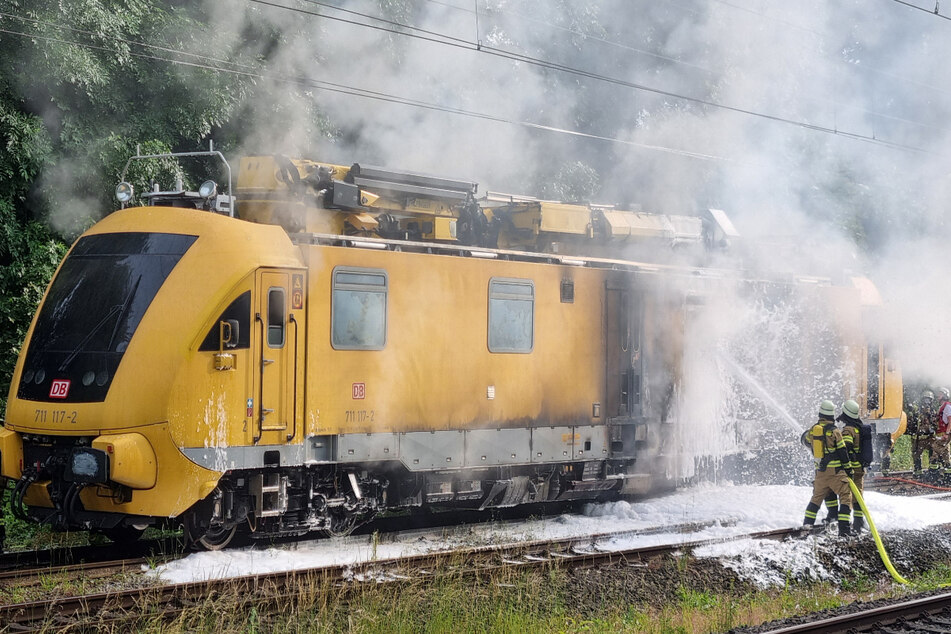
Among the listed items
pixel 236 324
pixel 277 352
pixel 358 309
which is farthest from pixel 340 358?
pixel 236 324

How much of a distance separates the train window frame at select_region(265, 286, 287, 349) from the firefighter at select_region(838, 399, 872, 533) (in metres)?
6.59

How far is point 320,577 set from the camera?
8.50 metres

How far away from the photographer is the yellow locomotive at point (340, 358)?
30.0ft

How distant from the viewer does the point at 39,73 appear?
13.4 m

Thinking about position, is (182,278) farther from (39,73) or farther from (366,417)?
(39,73)

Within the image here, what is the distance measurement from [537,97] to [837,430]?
484 inches

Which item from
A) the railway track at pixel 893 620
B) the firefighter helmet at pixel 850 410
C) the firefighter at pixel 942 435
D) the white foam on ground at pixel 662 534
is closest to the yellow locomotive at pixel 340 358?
the white foam on ground at pixel 662 534

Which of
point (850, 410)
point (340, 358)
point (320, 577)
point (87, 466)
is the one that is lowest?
point (320, 577)

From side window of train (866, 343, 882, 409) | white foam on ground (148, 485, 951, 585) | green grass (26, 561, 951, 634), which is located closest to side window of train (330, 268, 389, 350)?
white foam on ground (148, 485, 951, 585)

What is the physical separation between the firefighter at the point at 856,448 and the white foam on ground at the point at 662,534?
55 centimetres

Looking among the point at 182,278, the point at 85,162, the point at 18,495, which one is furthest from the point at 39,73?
the point at 18,495

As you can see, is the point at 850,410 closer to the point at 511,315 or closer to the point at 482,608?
the point at 511,315

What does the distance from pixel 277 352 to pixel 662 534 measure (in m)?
4.92

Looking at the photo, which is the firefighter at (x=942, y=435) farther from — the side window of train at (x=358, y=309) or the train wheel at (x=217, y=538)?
the train wheel at (x=217, y=538)
